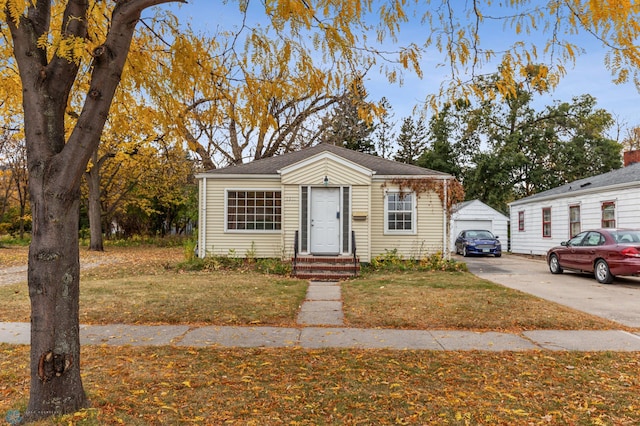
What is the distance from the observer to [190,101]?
5273mm

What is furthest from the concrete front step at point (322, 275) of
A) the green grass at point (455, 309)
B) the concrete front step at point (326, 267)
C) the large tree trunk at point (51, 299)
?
the large tree trunk at point (51, 299)

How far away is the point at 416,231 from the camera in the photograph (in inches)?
562

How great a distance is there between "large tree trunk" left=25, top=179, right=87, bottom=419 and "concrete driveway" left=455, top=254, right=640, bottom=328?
7.44 metres

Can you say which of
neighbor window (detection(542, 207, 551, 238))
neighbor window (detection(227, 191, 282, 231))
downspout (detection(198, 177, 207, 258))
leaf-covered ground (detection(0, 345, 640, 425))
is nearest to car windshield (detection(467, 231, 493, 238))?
neighbor window (detection(542, 207, 551, 238))

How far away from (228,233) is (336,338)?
9530 mm

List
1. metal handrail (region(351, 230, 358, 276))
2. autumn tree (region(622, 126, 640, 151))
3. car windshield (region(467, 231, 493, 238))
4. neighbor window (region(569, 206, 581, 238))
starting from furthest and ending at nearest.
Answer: autumn tree (region(622, 126, 640, 151)) < car windshield (region(467, 231, 493, 238)) < neighbor window (region(569, 206, 581, 238)) < metal handrail (region(351, 230, 358, 276))

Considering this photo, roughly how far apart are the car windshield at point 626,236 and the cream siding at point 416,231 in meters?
4.90

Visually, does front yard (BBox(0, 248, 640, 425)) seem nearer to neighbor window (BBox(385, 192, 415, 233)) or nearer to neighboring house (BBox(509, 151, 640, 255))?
neighbor window (BBox(385, 192, 415, 233))

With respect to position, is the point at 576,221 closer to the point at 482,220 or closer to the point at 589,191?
the point at 589,191

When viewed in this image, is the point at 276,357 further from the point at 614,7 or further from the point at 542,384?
the point at 614,7

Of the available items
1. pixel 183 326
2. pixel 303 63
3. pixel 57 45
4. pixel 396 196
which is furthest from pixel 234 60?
pixel 396 196

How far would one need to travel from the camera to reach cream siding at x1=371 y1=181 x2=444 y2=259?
46.7ft

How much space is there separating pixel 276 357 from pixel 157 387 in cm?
133

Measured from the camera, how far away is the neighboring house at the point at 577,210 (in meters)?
14.9
